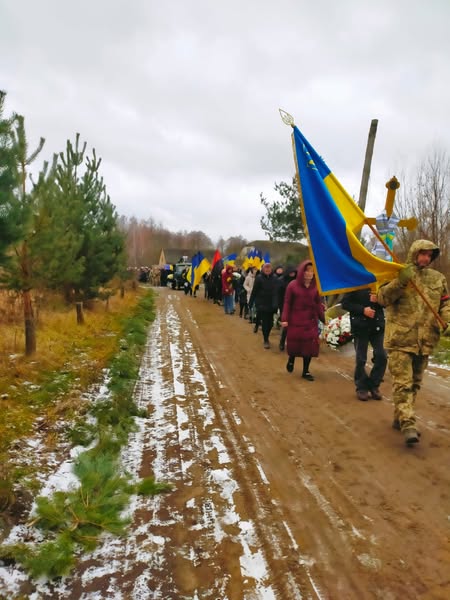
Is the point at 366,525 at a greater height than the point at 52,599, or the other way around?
the point at 366,525

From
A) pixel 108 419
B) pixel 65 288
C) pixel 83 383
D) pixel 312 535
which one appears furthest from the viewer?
pixel 65 288

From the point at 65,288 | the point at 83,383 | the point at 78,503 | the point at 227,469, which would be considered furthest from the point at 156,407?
the point at 65,288

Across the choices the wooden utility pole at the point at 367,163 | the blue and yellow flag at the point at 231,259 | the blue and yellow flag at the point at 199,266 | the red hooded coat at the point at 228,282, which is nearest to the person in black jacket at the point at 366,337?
the wooden utility pole at the point at 367,163

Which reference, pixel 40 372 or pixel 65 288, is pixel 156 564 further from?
pixel 65 288

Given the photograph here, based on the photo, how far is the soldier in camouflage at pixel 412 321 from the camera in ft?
14.6

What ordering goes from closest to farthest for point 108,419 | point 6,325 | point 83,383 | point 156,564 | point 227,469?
point 156,564, point 227,469, point 108,419, point 83,383, point 6,325

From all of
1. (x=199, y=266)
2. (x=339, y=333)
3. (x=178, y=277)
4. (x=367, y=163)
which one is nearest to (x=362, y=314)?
(x=339, y=333)

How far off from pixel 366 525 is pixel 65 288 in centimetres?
1103

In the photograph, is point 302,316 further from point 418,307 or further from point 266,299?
point 266,299

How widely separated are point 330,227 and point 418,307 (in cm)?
123

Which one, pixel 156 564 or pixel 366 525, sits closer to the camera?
pixel 156 564

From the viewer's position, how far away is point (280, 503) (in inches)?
136

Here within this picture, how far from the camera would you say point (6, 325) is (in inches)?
408

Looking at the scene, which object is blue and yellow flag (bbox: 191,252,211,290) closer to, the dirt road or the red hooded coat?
the red hooded coat
